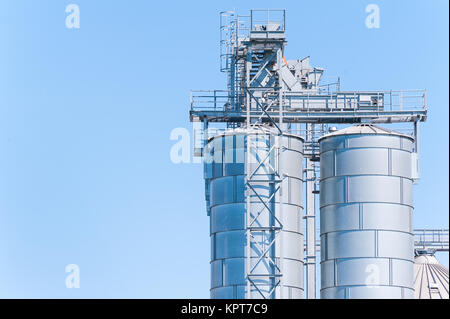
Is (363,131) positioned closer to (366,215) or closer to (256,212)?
(366,215)

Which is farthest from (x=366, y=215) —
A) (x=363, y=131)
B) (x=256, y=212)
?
(x=256, y=212)

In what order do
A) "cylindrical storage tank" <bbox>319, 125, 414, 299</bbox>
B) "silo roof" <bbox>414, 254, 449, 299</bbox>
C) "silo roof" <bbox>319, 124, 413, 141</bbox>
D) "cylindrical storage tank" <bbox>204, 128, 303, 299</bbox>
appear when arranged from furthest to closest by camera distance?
"silo roof" <bbox>414, 254, 449, 299</bbox> < "silo roof" <bbox>319, 124, 413, 141</bbox> < "cylindrical storage tank" <bbox>204, 128, 303, 299</bbox> < "cylindrical storage tank" <bbox>319, 125, 414, 299</bbox>

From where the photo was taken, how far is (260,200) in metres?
55.4

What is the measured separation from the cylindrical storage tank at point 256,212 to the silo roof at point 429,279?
10355 millimetres

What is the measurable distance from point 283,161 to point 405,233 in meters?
6.41

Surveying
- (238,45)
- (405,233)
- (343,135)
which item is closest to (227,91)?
(238,45)

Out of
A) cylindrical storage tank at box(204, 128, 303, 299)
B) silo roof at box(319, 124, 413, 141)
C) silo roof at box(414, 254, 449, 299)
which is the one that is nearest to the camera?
cylindrical storage tank at box(204, 128, 303, 299)

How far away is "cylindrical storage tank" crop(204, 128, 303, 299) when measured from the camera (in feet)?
181

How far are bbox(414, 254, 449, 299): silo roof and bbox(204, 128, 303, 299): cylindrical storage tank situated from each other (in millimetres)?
10355

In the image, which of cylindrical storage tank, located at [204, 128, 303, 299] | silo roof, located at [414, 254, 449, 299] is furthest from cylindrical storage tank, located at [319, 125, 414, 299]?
silo roof, located at [414, 254, 449, 299]

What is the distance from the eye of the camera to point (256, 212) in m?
55.5

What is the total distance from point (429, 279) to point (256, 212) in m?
14.6

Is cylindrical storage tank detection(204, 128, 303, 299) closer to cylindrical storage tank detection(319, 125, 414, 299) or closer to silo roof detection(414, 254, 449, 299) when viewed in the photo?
cylindrical storage tank detection(319, 125, 414, 299)

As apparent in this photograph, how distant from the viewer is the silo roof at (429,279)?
212 ft
